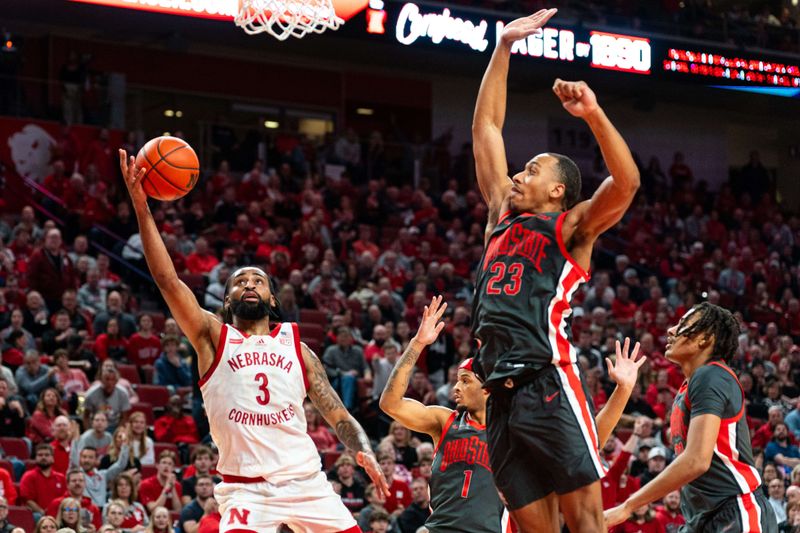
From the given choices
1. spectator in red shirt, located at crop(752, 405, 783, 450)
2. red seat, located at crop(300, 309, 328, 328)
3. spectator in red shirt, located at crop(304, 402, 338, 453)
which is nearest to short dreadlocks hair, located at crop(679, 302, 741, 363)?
spectator in red shirt, located at crop(304, 402, 338, 453)

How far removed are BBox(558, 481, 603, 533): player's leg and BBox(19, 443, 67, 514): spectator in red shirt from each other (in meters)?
7.66

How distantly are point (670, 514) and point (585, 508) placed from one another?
8894 millimetres

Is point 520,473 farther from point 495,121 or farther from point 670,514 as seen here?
point 670,514

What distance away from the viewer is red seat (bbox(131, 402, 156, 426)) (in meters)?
13.2

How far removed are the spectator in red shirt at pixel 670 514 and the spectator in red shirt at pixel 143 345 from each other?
6079 mm

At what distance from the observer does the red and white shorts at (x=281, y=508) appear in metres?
6.27

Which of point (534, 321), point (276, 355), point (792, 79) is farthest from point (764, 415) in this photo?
point (534, 321)

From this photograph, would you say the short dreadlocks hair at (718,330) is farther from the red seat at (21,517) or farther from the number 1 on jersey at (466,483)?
the red seat at (21,517)

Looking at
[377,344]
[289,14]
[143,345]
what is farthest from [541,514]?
[377,344]

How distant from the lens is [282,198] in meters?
19.9

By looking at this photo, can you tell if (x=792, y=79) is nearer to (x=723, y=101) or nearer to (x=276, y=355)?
(x=723, y=101)

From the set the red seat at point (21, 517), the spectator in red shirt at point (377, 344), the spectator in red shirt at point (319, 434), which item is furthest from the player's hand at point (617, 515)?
the spectator in red shirt at point (377, 344)

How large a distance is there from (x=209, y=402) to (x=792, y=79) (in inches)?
797

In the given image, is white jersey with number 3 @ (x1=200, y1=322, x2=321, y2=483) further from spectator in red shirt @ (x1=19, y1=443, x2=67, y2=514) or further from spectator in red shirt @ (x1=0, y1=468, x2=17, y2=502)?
spectator in red shirt @ (x1=19, y1=443, x2=67, y2=514)
